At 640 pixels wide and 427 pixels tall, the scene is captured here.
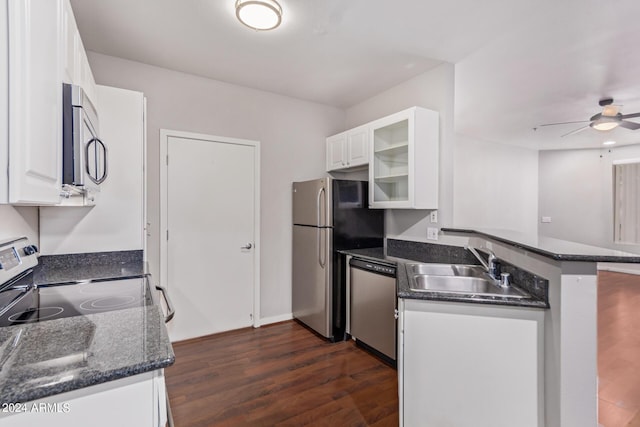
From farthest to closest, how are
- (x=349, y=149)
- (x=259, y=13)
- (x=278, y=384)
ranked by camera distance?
(x=349, y=149) → (x=278, y=384) → (x=259, y=13)

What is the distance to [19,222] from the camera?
168 cm

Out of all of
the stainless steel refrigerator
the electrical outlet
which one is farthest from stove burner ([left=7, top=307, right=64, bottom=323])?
the electrical outlet

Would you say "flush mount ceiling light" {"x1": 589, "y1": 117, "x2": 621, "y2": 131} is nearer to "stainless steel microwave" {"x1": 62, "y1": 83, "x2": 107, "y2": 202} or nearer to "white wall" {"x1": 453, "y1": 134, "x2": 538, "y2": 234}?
"white wall" {"x1": 453, "y1": 134, "x2": 538, "y2": 234}

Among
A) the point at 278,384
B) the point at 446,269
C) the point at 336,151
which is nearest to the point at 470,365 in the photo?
the point at 446,269

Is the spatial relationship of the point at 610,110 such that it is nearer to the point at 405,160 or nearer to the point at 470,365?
the point at 405,160

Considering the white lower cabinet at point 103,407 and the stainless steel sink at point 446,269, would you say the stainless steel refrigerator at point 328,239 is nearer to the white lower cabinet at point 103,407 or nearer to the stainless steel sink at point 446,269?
the stainless steel sink at point 446,269

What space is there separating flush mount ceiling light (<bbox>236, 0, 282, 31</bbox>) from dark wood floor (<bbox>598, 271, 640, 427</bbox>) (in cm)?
223

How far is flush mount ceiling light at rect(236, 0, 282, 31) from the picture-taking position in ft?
6.19

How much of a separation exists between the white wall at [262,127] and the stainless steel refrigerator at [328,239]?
238 millimetres

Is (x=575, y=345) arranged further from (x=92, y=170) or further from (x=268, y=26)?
(x=268, y=26)

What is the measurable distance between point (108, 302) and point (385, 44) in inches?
100

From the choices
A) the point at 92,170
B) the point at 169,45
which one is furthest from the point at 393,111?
the point at 92,170

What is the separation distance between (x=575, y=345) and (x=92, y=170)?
215 centimetres

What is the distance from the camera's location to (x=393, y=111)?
335 centimetres
